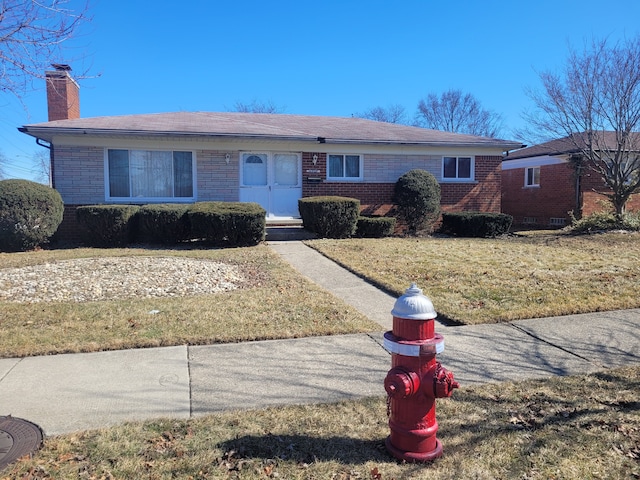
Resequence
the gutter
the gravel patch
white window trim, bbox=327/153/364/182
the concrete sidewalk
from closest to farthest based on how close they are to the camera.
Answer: the concrete sidewalk
the gravel patch
the gutter
white window trim, bbox=327/153/364/182

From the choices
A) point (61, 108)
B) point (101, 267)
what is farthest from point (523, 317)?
point (61, 108)

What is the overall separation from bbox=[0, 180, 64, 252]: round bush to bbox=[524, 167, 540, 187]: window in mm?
20134

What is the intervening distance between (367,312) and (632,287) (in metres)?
4.61

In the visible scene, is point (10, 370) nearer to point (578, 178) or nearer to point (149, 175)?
point (149, 175)

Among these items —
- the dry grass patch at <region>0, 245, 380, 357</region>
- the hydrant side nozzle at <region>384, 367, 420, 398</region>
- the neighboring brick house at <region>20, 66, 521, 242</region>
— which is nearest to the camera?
the hydrant side nozzle at <region>384, 367, 420, 398</region>

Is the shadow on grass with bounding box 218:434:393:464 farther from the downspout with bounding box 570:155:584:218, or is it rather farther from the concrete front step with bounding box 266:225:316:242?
the downspout with bounding box 570:155:584:218

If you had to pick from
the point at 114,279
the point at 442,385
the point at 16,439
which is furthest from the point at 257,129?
the point at 442,385

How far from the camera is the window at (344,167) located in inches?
648

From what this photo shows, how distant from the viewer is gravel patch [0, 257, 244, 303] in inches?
286

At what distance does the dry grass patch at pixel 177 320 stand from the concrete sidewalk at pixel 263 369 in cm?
23

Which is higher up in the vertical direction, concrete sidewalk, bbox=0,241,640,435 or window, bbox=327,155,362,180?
→ window, bbox=327,155,362,180

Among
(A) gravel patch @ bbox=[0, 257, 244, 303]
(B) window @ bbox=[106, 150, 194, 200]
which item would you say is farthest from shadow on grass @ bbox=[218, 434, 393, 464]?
(B) window @ bbox=[106, 150, 194, 200]

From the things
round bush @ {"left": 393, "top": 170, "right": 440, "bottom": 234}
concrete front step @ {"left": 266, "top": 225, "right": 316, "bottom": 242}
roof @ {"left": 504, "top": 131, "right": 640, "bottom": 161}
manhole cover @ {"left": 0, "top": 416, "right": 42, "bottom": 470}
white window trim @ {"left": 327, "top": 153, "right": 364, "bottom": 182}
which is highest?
roof @ {"left": 504, "top": 131, "right": 640, "bottom": 161}

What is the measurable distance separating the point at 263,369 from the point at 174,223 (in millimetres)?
9112
